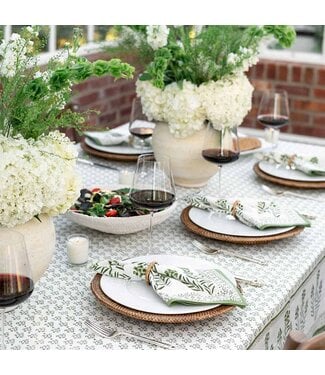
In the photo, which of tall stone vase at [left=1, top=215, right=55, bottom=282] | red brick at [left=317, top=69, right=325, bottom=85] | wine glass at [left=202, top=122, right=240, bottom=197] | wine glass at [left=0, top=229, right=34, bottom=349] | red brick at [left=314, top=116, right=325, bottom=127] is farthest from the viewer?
red brick at [left=314, top=116, right=325, bottom=127]

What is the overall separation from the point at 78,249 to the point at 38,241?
218mm

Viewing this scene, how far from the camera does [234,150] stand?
2.34m

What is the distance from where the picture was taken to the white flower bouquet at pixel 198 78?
2391 mm

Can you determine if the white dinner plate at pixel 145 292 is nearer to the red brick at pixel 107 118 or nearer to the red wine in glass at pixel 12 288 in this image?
the red wine in glass at pixel 12 288

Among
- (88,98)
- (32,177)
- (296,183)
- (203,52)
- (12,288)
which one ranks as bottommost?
(88,98)

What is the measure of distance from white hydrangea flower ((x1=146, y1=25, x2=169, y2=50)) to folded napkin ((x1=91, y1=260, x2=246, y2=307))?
0.83 meters

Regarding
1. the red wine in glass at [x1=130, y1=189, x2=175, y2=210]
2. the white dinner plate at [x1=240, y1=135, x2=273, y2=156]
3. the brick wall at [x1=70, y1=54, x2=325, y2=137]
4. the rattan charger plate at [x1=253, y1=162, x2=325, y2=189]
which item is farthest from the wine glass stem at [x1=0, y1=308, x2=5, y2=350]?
the brick wall at [x1=70, y1=54, x2=325, y2=137]

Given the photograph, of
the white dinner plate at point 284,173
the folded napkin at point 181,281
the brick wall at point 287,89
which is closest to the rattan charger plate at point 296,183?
the white dinner plate at point 284,173

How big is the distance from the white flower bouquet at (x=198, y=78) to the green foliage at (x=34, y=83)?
662 mm

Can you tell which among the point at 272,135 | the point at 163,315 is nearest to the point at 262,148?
the point at 272,135

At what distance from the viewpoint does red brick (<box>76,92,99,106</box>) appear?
14.1 feet

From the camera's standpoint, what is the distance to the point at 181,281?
1.75 meters

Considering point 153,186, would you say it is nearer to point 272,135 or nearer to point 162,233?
point 162,233

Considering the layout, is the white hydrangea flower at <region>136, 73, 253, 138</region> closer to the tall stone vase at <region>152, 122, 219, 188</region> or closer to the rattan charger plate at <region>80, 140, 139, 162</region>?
the tall stone vase at <region>152, 122, 219, 188</region>
